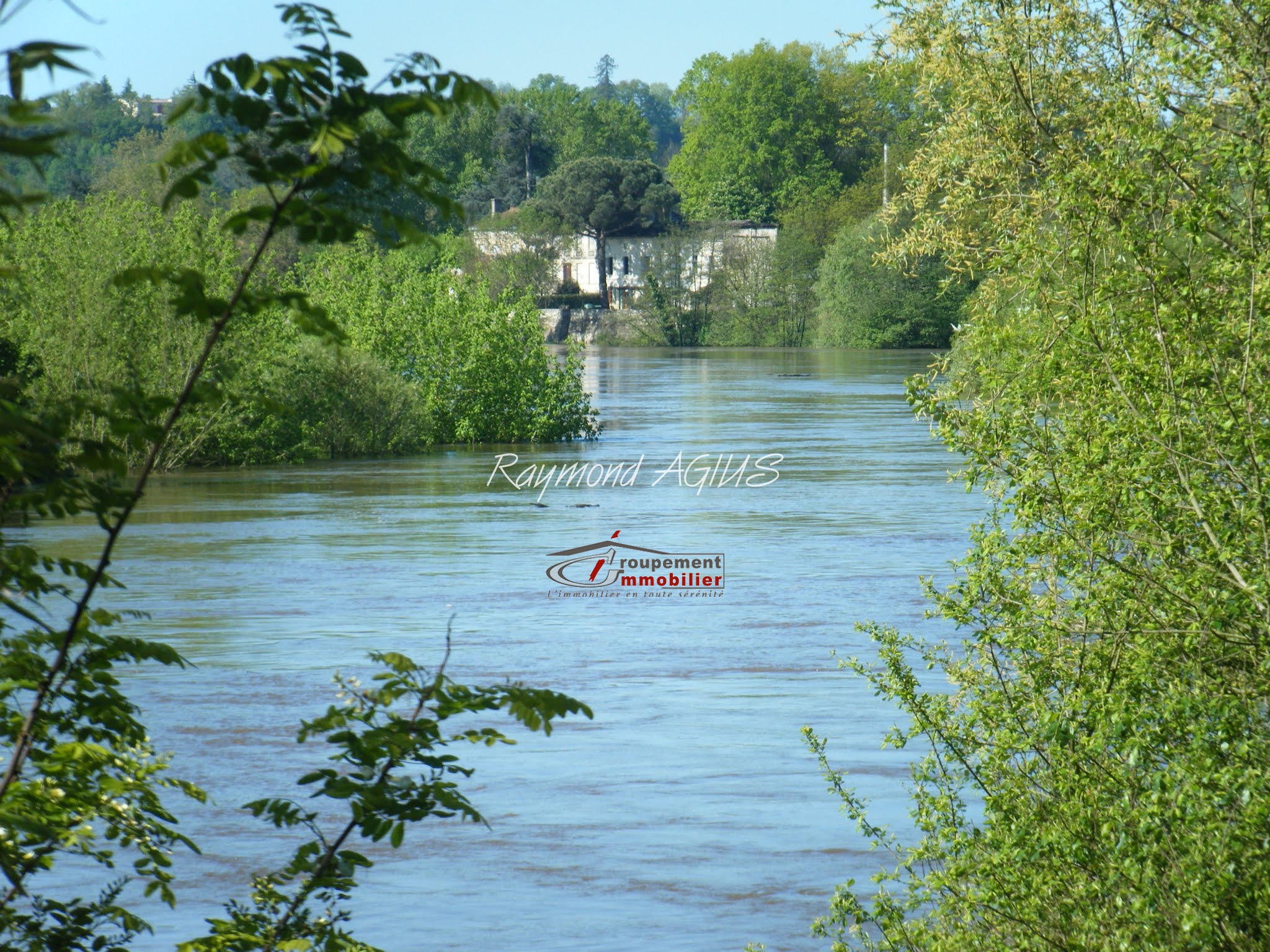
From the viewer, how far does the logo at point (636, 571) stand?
51.2 ft

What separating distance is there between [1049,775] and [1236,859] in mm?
826

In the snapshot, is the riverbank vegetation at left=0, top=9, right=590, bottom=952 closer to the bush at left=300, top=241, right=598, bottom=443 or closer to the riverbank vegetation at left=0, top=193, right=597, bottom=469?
the riverbank vegetation at left=0, top=193, right=597, bottom=469

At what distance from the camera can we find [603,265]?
96.8 metres

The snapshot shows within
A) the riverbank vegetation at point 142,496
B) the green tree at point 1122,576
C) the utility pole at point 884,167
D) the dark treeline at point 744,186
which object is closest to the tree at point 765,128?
the dark treeline at point 744,186

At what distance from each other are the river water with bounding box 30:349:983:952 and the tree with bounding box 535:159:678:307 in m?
67.4

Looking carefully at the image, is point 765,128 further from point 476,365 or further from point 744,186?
point 476,365

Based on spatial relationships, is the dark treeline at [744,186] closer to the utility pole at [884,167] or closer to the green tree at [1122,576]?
the utility pole at [884,167]

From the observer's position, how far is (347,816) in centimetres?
794

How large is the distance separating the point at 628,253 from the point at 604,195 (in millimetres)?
4223

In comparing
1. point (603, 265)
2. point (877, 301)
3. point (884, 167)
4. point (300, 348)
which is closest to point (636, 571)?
point (300, 348)

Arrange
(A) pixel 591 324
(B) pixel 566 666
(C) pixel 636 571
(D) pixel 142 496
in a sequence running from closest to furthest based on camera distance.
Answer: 1. (D) pixel 142 496
2. (B) pixel 566 666
3. (C) pixel 636 571
4. (A) pixel 591 324

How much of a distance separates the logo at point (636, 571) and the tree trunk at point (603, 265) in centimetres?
7857

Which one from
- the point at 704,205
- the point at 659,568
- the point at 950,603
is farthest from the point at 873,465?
the point at 704,205

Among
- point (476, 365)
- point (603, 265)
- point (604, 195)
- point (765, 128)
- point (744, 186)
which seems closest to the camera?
point (476, 365)
